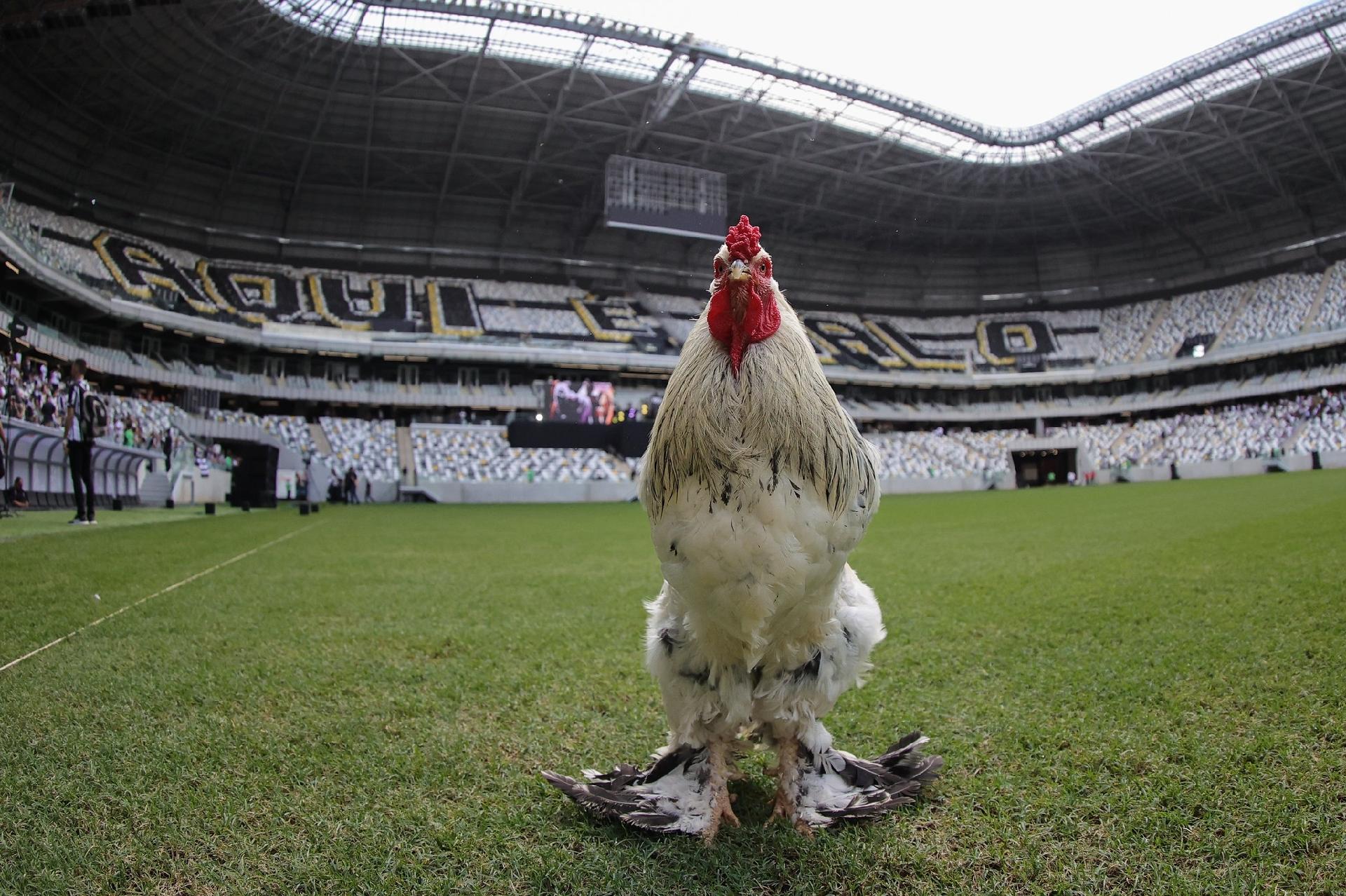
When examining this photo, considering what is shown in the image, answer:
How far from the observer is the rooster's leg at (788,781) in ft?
7.29

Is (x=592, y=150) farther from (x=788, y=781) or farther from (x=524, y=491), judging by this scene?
(x=788, y=781)

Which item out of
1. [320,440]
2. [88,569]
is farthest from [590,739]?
[320,440]

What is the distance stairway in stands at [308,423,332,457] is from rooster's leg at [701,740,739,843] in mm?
33922

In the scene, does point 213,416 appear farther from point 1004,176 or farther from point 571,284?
point 1004,176

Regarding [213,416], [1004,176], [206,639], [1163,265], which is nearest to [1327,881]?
[206,639]

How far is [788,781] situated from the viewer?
228cm

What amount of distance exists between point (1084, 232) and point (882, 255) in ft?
41.2

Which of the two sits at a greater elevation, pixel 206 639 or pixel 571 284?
pixel 571 284

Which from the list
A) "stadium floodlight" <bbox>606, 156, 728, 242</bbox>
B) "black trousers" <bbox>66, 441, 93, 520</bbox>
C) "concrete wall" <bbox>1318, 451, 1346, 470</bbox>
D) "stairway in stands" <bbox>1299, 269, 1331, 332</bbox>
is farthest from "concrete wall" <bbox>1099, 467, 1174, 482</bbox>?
"black trousers" <bbox>66, 441, 93, 520</bbox>

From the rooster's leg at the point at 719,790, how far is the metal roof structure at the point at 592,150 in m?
23.5

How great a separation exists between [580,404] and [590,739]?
32504 mm

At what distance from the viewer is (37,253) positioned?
25734 mm

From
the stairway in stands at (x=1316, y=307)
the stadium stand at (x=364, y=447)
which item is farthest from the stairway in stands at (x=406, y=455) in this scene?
the stairway in stands at (x=1316, y=307)

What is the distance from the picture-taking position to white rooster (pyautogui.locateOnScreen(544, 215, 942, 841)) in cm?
207
